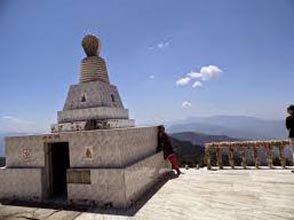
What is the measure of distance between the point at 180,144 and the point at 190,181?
175 feet

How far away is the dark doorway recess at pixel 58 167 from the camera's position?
26.7ft

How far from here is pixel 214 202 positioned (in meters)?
6.48

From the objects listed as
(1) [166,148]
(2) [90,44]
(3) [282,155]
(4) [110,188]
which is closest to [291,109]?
(3) [282,155]

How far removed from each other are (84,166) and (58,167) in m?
1.94

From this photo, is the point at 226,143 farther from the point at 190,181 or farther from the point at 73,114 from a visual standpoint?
the point at 73,114

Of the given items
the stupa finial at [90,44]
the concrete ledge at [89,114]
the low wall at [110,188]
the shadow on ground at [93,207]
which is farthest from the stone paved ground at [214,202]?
the stupa finial at [90,44]

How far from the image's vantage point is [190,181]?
9.02m

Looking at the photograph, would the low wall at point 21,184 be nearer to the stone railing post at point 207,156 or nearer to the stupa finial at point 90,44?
the stone railing post at point 207,156

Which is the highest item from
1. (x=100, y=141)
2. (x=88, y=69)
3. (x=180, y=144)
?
(x=88, y=69)

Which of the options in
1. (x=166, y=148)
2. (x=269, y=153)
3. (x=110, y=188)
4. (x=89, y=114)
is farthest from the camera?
(x=89, y=114)

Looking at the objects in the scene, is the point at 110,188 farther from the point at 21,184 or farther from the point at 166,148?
the point at 166,148

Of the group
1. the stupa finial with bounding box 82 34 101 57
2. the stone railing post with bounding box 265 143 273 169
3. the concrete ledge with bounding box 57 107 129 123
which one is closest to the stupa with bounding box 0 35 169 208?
the concrete ledge with bounding box 57 107 129 123

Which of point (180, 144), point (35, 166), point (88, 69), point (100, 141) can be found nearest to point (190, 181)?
point (100, 141)

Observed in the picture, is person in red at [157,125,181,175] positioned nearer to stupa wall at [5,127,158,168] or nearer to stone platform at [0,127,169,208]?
stone platform at [0,127,169,208]
